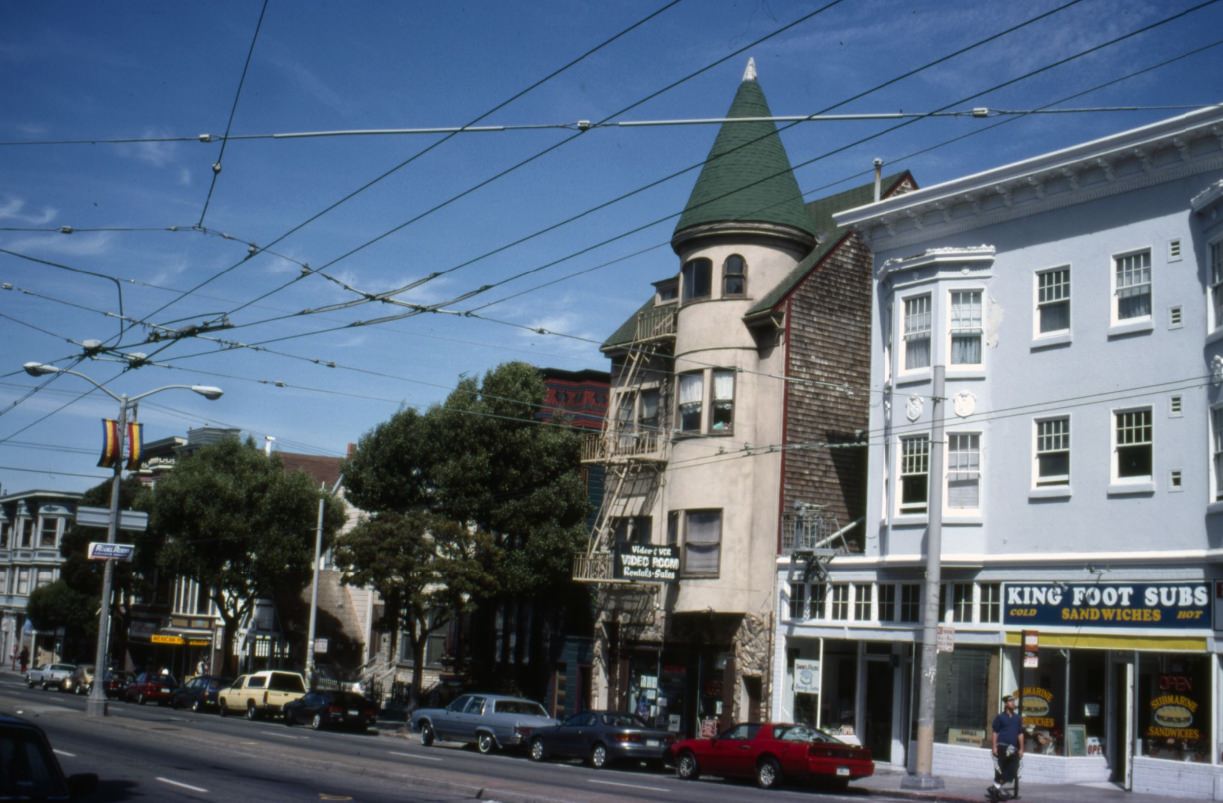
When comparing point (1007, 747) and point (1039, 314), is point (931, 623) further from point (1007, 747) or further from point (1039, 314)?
point (1039, 314)

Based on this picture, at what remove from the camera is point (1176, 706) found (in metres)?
24.4

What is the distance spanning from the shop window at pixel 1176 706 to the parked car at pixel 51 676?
163ft

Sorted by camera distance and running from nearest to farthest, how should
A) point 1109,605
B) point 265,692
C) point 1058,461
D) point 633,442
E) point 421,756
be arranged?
point 1109,605 < point 1058,461 < point 421,756 < point 633,442 < point 265,692

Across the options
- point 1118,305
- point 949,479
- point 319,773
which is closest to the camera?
point 319,773

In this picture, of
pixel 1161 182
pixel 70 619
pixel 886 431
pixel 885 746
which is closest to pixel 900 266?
pixel 886 431

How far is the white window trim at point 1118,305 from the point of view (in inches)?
1019

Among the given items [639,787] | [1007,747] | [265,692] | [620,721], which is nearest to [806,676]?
[620,721]

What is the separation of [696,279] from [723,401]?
12.3 ft

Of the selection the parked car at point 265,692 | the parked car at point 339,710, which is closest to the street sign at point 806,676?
the parked car at point 339,710

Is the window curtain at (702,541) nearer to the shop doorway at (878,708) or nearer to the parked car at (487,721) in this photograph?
the shop doorway at (878,708)

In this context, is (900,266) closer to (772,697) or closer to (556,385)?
(772,697)

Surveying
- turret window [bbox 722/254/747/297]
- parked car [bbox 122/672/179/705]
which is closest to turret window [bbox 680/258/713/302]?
turret window [bbox 722/254/747/297]

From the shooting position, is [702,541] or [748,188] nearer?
[702,541]

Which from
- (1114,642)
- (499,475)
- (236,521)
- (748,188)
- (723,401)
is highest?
(748,188)
